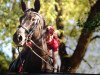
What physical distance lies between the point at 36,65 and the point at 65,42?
12.2 ft

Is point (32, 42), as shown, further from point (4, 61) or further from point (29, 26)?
point (4, 61)

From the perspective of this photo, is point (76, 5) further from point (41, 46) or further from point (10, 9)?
point (41, 46)

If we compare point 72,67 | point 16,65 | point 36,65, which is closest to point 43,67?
point 36,65

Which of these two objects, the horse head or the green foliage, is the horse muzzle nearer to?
the horse head

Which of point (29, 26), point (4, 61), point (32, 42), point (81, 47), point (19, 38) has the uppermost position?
point (29, 26)

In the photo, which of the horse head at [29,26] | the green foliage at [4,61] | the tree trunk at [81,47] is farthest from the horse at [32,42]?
the green foliage at [4,61]

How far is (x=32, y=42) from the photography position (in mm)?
7137

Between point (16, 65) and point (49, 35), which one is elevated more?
point (49, 35)

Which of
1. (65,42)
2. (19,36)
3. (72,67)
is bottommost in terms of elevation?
(72,67)

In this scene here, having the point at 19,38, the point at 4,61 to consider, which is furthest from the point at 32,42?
the point at 4,61

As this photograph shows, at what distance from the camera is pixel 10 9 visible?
10.9 m

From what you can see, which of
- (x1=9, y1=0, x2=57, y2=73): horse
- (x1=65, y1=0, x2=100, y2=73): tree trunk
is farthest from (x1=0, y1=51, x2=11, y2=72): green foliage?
(x1=9, y1=0, x2=57, y2=73): horse

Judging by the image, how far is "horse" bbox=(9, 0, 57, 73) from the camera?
7070mm

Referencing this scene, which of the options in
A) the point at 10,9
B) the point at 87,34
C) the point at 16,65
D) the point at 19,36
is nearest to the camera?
the point at 19,36
